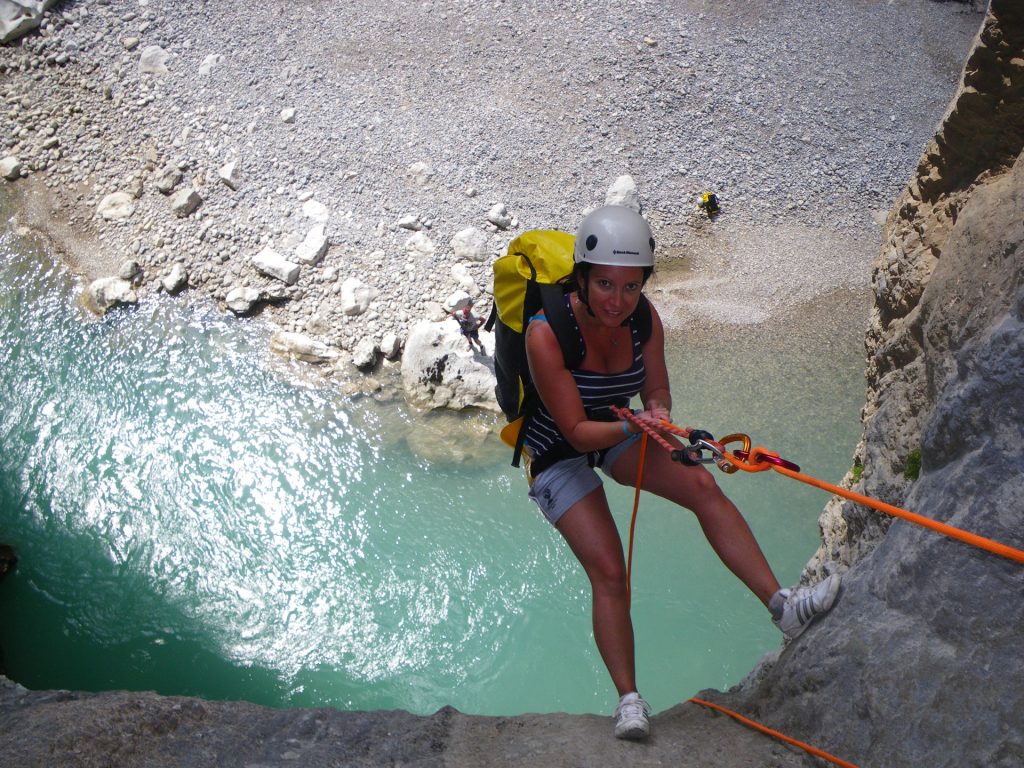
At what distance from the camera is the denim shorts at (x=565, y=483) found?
340 centimetres

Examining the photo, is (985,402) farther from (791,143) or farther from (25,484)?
(791,143)

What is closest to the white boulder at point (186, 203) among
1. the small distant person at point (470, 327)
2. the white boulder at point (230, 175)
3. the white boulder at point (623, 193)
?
the white boulder at point (230, 175)

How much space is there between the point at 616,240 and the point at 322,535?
534 cm

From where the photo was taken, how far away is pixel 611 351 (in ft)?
10.7

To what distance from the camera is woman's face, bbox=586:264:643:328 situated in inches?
116

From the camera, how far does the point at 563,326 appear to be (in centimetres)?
303

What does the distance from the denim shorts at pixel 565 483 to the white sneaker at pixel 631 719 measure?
0.85 metres

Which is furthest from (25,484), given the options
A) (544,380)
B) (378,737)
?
(544,380)

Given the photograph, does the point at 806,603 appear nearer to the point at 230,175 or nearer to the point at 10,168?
the point at 230,175

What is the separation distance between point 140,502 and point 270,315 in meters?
3.24

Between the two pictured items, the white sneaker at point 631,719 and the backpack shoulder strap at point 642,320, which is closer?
the white sneaker at point 631,719

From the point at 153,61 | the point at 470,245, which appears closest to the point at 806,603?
the point at 470,245

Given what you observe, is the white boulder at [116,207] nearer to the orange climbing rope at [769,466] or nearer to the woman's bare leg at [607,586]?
the woman's bare leg at [607,586]

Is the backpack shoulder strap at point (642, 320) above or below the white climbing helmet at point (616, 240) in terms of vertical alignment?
below
